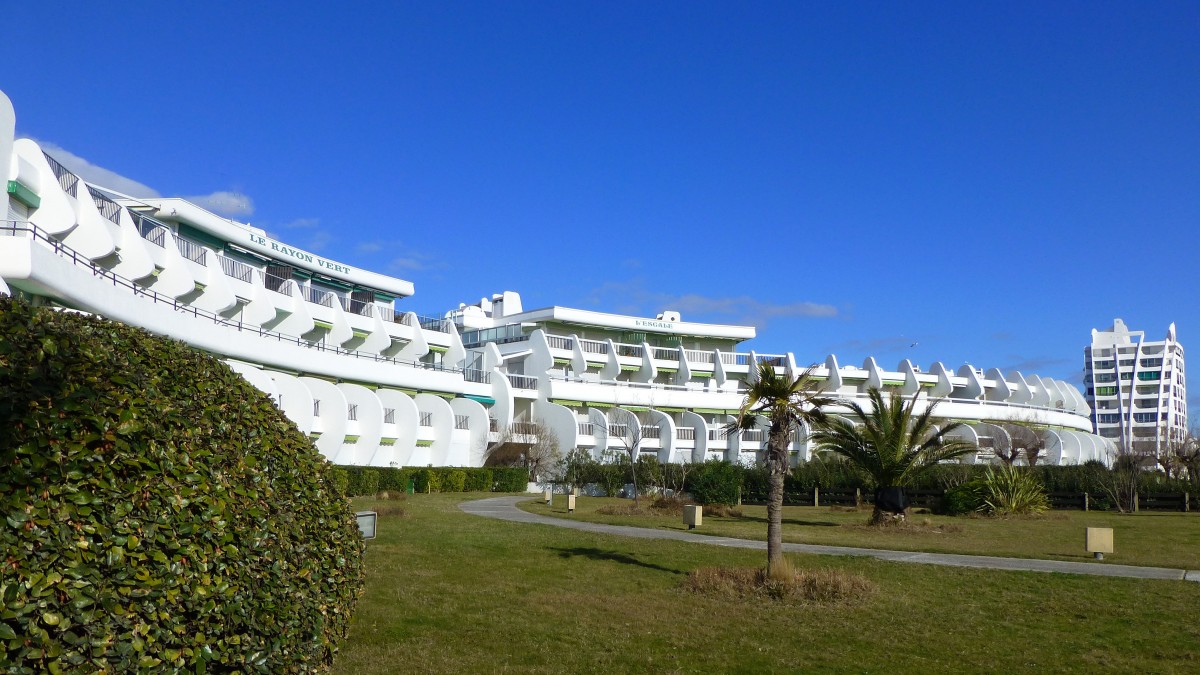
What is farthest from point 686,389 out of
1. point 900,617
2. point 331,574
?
point 331,574

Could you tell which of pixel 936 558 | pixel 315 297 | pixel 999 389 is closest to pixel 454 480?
pixel 315 297

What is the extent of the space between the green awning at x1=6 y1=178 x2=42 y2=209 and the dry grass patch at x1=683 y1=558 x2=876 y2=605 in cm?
2177

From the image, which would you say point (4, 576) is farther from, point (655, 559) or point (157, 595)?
point (655, 559)

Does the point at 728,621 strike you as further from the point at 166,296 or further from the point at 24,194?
the point at 166,296

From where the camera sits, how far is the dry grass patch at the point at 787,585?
12.4m

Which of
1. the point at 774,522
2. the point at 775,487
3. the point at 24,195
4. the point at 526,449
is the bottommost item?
the point at 774,522

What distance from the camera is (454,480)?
1769 inches

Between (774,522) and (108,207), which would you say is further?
(108,207)

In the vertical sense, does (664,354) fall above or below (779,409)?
above

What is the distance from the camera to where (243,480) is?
5.45 meters

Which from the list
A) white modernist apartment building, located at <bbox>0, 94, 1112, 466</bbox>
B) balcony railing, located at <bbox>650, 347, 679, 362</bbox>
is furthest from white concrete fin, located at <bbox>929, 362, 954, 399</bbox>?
balcony railing, located at <bbox>650, 347, 679, 362</bbox>

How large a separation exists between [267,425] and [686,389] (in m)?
61.6

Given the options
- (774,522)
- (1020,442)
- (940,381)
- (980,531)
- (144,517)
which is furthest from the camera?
(940,381)

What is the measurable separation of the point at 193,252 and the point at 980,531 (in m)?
34.1
